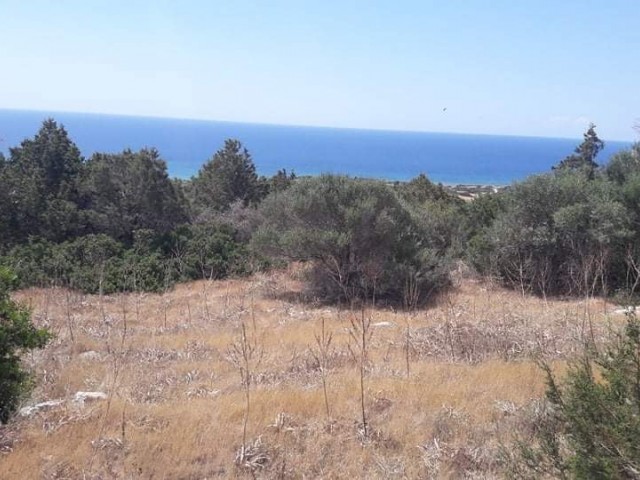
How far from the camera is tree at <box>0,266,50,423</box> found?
4.79 meters

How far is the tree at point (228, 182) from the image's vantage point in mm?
26906

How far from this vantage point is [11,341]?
15.8 ft

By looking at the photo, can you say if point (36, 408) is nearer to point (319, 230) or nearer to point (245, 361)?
point (245, 361)

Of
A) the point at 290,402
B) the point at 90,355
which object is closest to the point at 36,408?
the point at 290,402

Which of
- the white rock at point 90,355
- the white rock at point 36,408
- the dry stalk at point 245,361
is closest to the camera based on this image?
the dry stalk at point 245,361

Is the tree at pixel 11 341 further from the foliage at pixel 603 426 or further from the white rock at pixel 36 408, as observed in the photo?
the foliage at pixel 603 426

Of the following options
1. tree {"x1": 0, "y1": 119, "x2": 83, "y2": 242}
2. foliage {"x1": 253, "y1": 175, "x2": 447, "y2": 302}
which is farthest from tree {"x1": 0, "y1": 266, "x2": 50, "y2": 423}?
tree {"x1": 0, "y1": 119, "x2": 83, "y2": 242}

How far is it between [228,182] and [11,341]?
74.0 ft

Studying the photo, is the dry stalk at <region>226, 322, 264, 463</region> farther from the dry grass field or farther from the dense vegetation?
the dense vegetation

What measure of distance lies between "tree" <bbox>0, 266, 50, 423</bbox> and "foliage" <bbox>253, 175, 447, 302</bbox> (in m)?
9.67

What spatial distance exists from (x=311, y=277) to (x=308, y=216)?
1.72 metres

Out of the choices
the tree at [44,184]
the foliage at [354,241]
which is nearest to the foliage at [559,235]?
the foliage at [354,241]

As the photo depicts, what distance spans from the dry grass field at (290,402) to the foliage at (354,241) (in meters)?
3.91

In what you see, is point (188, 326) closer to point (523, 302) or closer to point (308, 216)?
point (308, 216)
